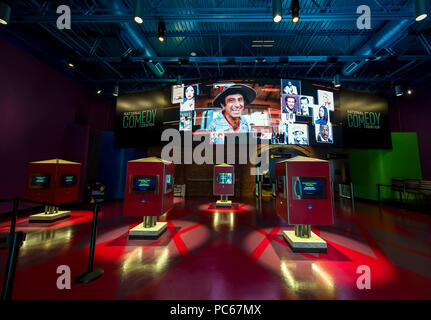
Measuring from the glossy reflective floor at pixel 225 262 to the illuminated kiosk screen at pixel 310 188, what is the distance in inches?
42.9

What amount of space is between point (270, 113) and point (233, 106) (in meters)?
1.75

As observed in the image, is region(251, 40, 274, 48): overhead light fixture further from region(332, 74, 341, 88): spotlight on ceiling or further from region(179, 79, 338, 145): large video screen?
region(332, 74, 341, 88): spotlight on ceiling

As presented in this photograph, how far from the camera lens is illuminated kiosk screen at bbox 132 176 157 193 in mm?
3977

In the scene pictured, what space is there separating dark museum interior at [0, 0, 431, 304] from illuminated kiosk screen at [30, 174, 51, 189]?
5cm

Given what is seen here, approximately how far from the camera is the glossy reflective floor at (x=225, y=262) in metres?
2.10

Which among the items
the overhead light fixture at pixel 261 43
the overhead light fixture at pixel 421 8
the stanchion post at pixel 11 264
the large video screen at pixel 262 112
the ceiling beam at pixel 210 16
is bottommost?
the stanchion post at pixel 11 264

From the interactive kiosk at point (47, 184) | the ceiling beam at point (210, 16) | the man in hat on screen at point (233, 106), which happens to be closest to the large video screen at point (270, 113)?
the man in hat on screen at point (233, 106)

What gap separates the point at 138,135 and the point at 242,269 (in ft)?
27.6

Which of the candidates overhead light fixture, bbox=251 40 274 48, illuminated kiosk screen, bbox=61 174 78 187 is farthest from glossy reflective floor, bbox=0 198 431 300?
overhead light fixture, bbox=251 40 274 48

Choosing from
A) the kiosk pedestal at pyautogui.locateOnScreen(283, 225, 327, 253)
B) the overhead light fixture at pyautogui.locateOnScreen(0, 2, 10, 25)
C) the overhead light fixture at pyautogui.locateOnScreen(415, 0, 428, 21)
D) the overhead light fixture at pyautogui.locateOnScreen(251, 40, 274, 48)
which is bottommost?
the kiosk pedestal at pyautogui.locateOnScreen(283, 225, 327, 253)

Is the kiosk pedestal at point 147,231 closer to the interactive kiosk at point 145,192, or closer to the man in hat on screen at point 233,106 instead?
the interactive kiosk at point 145,192

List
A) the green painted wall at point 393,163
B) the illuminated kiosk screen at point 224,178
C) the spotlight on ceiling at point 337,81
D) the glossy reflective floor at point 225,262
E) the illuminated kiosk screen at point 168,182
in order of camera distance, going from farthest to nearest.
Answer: the green painted wall at point 393,163 → the spotlight on ceiling at point 337,81 → the illuminated kiosk screen at point 224,178 → the illuminated kiosk screen at point 168,182 → the glossy reflective floor at point 225,262

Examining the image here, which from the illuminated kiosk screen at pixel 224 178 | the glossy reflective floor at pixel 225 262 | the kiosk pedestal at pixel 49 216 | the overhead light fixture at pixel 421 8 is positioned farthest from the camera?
the illuminated kiosk screen at pixel 224 178
